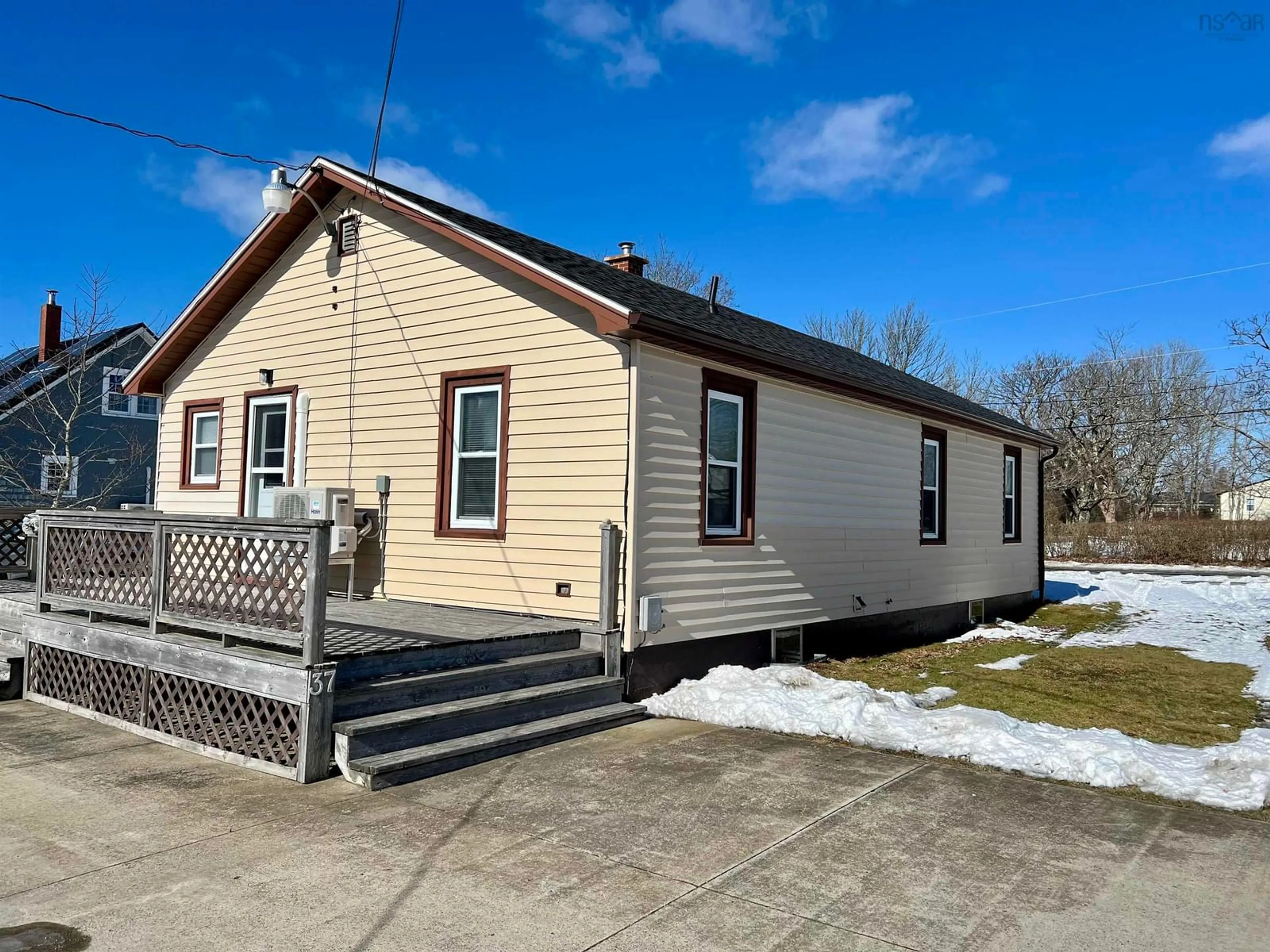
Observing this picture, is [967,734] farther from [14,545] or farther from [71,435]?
[71,435]

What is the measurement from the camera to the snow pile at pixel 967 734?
5.58 meters

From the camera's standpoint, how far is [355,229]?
396 inches

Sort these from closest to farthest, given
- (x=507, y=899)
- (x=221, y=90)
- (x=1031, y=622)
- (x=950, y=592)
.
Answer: (x=507, y=899)
(x=221, y=90)
(x=950, y=592)
(x=1031, y=622)

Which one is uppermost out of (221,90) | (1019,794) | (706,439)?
(221,90)

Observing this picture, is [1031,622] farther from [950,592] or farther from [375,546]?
[375,546]

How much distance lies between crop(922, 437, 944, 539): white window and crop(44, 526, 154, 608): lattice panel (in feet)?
33.6

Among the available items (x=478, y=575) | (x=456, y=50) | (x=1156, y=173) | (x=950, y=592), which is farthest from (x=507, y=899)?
(x=1156, y=173)

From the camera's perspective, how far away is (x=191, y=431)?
11.9 meters

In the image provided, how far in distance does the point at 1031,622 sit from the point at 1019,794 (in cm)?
1083

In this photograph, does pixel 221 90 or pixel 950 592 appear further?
pixel 950 592

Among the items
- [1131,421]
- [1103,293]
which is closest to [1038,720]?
[1103,293]

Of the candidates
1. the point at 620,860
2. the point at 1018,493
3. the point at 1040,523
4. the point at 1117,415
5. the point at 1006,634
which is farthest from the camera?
the point at 1117,415

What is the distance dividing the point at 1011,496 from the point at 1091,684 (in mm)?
7784

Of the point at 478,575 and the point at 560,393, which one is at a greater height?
the point at 560,393
